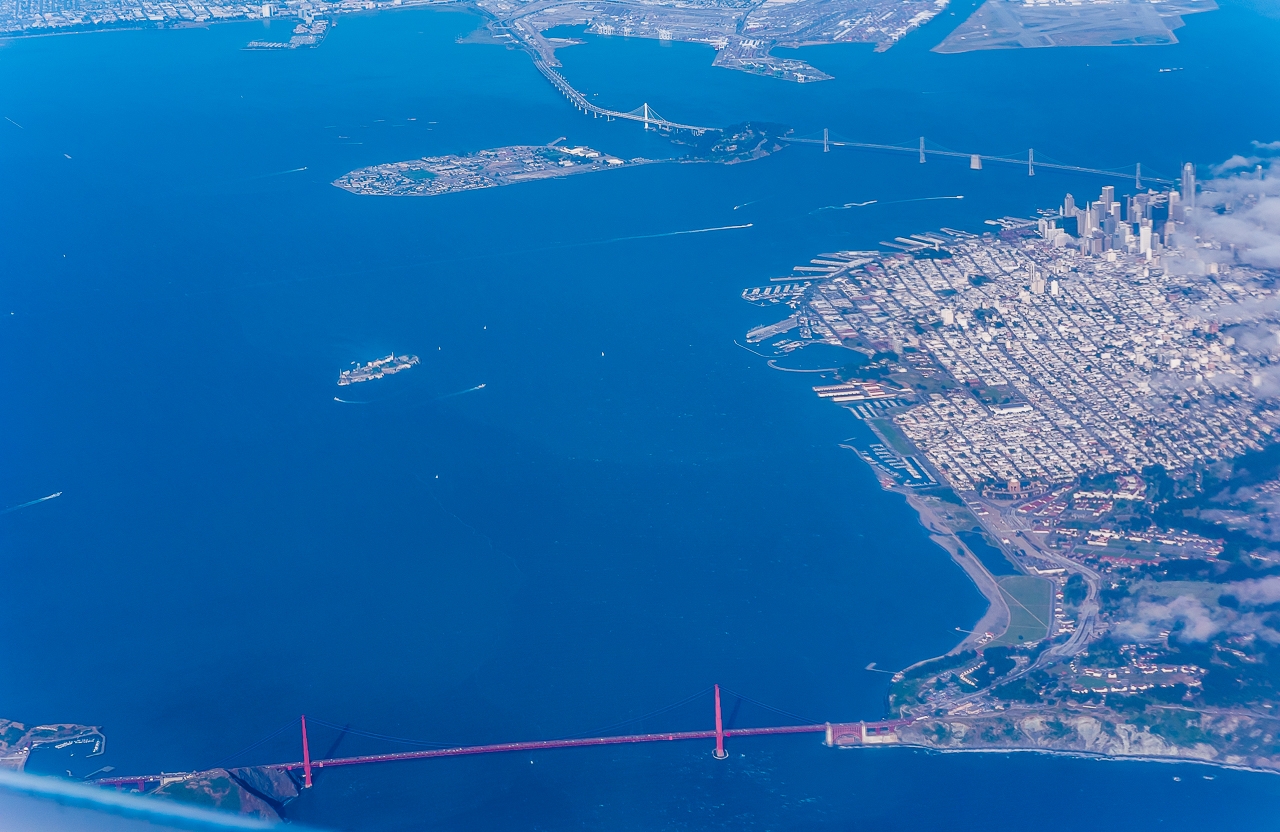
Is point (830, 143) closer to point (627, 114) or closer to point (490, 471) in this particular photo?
point (627, 114)

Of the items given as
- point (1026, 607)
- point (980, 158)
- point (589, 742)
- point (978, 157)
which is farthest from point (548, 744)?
point (980, 158)

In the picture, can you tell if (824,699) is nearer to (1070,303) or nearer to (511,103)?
(1070,303)

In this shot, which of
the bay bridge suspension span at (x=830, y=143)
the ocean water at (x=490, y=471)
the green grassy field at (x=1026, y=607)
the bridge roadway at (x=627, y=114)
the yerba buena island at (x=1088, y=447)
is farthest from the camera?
the bridge roadway at (x=627, y=114)

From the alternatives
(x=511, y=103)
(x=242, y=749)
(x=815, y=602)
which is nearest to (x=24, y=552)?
(x=242, y=749)

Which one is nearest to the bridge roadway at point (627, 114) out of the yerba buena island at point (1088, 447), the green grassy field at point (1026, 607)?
the yerba buena island at point (1088, 447)

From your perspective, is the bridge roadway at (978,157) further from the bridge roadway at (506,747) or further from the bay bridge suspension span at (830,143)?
the bridge roadway at (506,747)

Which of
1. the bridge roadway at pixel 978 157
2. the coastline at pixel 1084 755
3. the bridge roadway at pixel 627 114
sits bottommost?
the coastline at pixel 1084 755
